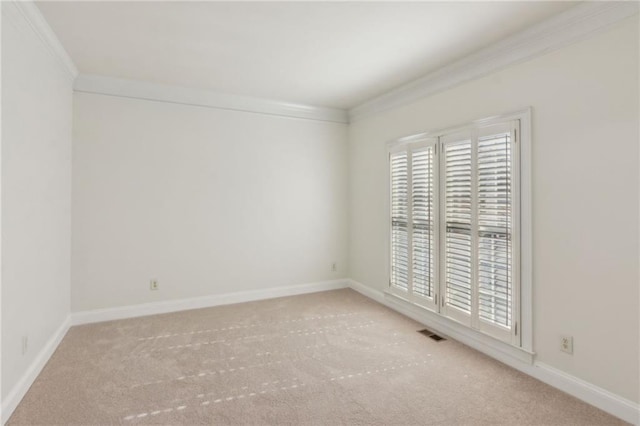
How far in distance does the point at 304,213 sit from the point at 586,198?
320 centimetres

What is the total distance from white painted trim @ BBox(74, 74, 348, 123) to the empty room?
0.02m

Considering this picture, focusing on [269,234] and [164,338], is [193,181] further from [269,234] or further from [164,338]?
[164,338]

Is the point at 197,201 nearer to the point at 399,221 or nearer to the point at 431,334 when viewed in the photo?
the point at 399,221

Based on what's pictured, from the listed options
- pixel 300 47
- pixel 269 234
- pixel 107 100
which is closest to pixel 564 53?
pixel 300 47

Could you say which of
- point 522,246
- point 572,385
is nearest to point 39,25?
point 522,246

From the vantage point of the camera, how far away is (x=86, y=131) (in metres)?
3.61

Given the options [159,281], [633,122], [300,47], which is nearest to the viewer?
[633,122]

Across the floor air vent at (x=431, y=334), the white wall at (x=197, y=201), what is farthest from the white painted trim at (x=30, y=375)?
the floor air vent at (x=431, y=334)

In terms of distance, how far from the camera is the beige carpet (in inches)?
82.6

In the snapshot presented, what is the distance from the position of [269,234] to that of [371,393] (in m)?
2.62

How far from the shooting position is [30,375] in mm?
2406

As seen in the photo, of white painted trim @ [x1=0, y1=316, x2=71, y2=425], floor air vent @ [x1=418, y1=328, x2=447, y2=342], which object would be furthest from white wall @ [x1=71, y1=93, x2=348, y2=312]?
floor air vent @ [x1=418, y1=328, x2=447, y2=342]

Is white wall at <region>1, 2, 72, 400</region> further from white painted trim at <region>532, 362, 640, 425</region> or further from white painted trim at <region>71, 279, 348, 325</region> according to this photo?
white painted trim at <region>532, 362, 640, 425</region>

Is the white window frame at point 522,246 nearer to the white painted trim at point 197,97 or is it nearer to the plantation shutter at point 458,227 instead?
the plantation shutter at point 458,227
